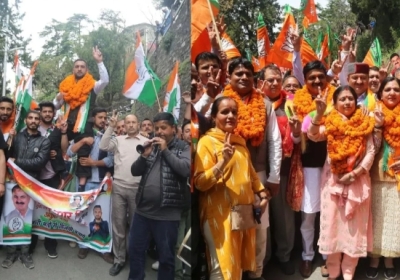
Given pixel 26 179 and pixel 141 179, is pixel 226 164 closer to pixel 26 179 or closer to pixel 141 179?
pixel 141 179

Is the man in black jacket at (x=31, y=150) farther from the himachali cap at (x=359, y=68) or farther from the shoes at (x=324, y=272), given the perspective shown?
the himachali cap at (x=359, y=68)

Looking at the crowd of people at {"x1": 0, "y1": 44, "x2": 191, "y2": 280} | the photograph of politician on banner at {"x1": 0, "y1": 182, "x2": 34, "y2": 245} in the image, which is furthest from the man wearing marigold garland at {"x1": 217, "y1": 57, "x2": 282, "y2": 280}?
the photograph of politician on banner at {"x1": 0, "y1": 182, "x2": 34, "y2": 245}

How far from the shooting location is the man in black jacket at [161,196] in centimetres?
241

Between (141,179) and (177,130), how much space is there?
340 mm

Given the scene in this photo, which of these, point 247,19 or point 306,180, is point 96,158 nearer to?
point 306,180

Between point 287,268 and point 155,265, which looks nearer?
point 155,265

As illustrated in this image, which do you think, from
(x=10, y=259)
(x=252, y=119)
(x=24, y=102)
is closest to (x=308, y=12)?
(x=252, y=119)

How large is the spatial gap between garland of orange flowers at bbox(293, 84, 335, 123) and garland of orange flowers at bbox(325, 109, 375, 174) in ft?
0.76

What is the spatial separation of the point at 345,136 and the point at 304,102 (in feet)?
1.48

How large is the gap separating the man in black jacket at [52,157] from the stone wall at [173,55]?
44 cm

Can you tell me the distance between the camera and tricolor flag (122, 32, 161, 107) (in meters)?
2.40

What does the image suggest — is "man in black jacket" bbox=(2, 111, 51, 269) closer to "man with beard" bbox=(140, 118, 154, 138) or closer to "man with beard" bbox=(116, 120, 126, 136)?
"man with beard" bbox=(116, 120, 126, 136)

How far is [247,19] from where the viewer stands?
74.6 ft

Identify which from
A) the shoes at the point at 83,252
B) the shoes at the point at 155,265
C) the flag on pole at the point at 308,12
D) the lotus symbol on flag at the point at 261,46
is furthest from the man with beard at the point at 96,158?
the flag on pole at the point at 308,12
